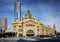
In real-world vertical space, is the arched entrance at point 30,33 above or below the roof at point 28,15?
below

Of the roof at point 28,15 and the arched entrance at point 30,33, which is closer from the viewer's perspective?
the arched entrance at point 30,33

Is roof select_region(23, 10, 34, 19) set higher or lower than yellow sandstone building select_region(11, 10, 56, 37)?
higher

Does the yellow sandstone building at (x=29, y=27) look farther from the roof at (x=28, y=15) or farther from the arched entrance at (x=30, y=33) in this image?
the roof at (x=28, y=15)

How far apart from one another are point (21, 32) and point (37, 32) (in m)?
4.35

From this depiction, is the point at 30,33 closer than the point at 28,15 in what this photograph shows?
Yes

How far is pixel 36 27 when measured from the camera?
1901 inches

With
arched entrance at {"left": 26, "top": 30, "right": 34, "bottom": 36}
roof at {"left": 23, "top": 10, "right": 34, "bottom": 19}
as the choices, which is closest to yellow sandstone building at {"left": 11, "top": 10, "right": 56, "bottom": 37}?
arched entrance at {"left": 26, "top": 30, "right": 34, "bottom": 36}

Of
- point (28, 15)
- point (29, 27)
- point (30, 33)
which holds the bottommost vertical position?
point (30, 33)

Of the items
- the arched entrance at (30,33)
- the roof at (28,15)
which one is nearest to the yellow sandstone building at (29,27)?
the arched entrance at (30,33)

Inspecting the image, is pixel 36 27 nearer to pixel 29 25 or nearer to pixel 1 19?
pixel 29 25

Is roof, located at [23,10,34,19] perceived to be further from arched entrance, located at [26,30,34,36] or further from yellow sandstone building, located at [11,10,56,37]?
arched entrance, located at [26,30,34,36]

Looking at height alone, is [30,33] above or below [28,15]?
below

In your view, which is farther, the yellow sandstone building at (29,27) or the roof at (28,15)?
the roof at (28,15)

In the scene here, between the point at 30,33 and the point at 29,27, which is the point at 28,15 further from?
the point at 30,33
